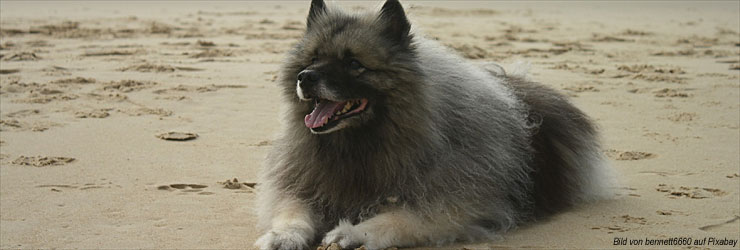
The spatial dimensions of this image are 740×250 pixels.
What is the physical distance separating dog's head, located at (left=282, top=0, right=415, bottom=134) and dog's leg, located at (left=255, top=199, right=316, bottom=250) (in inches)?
17.5

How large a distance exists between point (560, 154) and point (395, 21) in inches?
53.8

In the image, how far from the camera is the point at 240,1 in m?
21.4

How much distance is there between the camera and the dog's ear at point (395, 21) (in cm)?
423

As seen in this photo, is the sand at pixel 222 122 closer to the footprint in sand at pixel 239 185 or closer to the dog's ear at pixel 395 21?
the footprint in sand at pixel 239 185

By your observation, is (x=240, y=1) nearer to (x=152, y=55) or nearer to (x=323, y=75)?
(x=152, y=55)

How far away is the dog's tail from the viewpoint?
4.88 m

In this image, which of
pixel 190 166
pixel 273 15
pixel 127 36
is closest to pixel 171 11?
pixel 273 15

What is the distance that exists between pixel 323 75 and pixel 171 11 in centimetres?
1501

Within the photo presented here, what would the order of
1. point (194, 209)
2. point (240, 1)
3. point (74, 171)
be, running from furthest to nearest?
1. point (240, 1)
2. point (74, 171)
3. point (194, 209)

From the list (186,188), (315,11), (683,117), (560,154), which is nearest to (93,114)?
(186,188)

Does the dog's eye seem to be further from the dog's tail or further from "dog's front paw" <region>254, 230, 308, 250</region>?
the dog's tail

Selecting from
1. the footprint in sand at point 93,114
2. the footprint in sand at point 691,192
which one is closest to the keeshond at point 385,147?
the footprint in sand at point 691,192

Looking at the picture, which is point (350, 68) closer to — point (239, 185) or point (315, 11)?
point (315, 11)

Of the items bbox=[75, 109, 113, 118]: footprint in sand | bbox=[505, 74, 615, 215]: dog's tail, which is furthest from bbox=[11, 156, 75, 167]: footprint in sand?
bbox=[505, 74, 615, 215]: dog's tail
